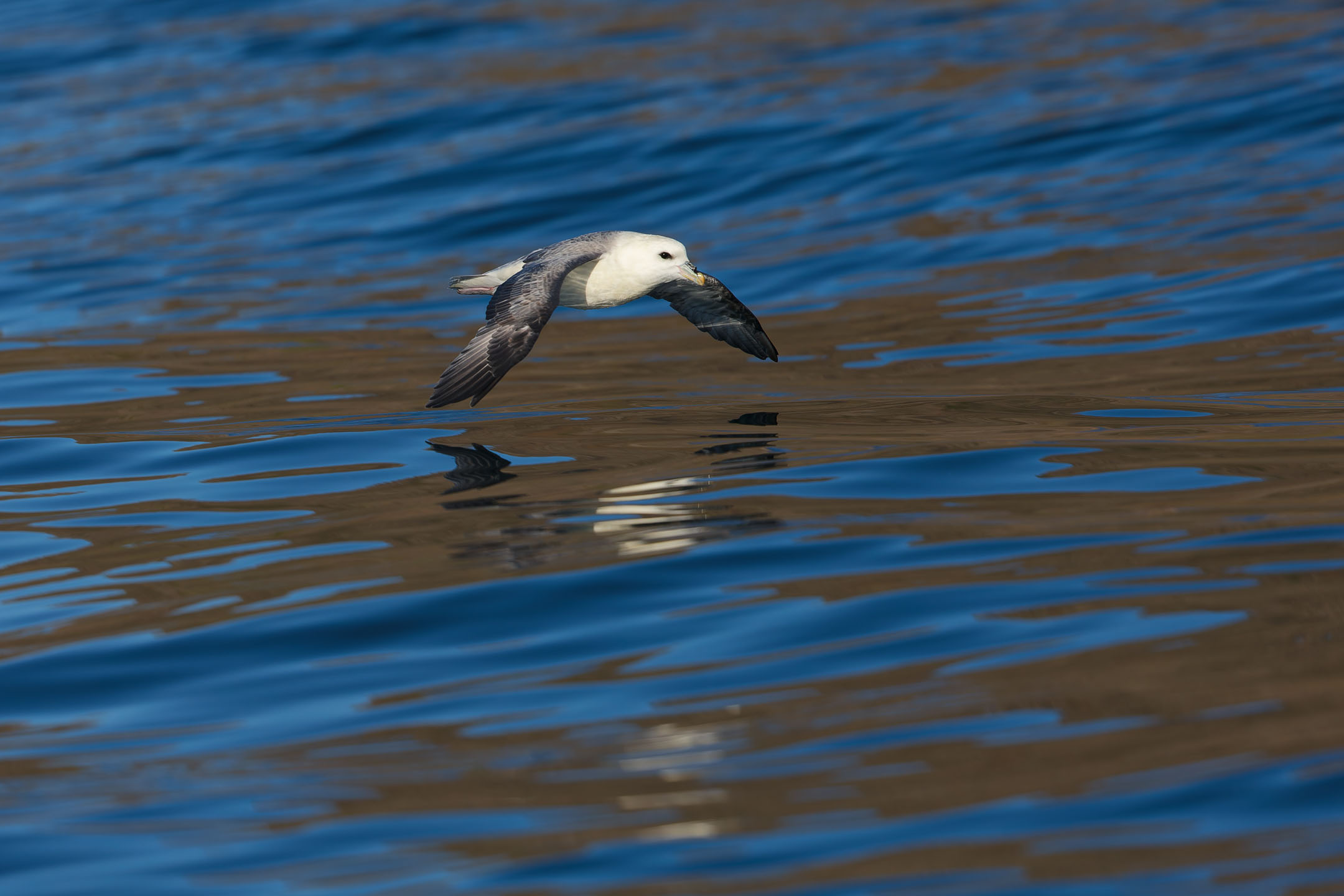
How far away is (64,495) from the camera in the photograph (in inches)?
323

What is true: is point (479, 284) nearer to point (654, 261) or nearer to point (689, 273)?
point (654, 261)

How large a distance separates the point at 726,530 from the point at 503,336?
6.87 feet

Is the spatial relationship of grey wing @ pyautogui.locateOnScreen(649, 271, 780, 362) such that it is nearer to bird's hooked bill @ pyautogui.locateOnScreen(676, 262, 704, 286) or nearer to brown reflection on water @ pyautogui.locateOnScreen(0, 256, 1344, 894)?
brown reflection on water @ pyautogui.locateOnScreen(0, 256, 1344, 894)

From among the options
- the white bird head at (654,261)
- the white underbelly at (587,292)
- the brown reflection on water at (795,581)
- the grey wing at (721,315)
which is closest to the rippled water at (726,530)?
the brown reflection on water at (795,581)

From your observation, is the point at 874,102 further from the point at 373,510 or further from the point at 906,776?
the point at 906,776

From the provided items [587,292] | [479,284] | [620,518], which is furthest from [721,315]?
[620,518]

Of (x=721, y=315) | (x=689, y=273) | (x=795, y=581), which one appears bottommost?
(x=795, y=581)

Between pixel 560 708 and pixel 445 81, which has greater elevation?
pixel 445 81

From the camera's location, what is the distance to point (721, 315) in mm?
9930

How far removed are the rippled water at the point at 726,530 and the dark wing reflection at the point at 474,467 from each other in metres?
0.03

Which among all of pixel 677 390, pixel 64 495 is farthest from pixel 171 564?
pixel 677 390

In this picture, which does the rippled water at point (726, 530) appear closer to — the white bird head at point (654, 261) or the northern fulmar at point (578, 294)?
the northern fulmar at point (578, 294)

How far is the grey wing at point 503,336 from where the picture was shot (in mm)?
8031

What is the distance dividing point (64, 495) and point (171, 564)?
179 centimetres
